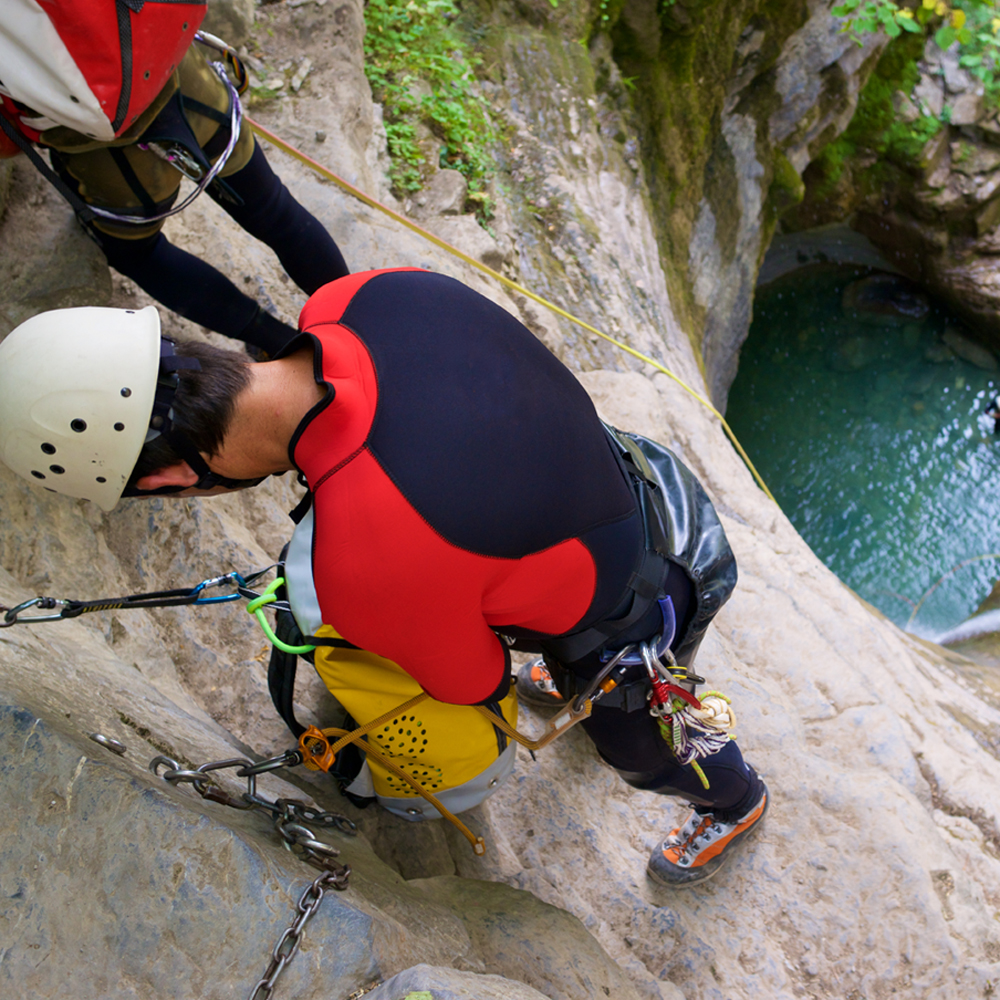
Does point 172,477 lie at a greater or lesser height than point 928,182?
lesser

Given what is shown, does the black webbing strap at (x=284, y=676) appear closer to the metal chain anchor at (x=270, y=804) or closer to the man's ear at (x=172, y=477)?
the metal chain anchor at (x=270, y=804)

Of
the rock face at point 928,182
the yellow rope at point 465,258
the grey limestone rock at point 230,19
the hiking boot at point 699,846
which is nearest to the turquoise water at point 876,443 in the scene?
the rock face at point 928,182

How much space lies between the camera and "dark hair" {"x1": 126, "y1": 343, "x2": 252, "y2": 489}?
1.31 meters

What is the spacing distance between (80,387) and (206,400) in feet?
0.74

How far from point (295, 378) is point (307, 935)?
1.04 metres

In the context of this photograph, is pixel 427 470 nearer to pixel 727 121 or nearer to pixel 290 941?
pixel 290 941

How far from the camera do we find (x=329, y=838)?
1.76 m

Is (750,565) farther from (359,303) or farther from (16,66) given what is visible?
(16,66)

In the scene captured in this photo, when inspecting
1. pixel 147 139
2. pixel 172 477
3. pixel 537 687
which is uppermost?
pixel 147 139

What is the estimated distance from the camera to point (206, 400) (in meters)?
1.31

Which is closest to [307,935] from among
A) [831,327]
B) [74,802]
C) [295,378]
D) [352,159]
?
[74,802]

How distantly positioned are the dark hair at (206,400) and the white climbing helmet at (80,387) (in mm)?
46

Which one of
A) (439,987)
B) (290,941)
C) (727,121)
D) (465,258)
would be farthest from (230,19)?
(727,121)

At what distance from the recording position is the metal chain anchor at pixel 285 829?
134 centimetres
